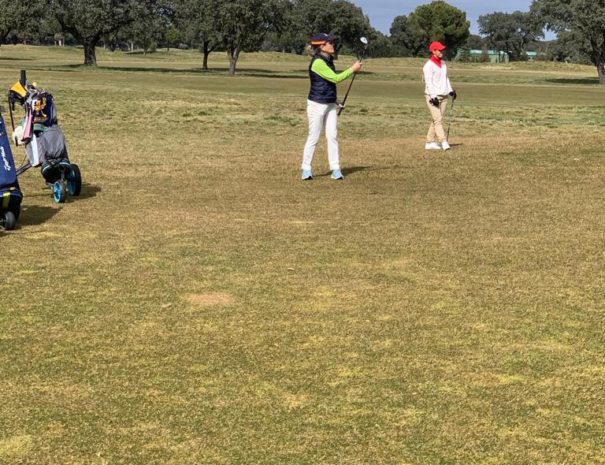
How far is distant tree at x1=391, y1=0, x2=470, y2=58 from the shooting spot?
500ft

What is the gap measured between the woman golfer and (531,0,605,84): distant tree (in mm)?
51694

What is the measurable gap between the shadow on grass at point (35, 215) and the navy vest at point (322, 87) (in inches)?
183

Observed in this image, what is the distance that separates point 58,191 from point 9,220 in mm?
1896

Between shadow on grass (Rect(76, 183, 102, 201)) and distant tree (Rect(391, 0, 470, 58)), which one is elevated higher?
distant tree (Rect(391, 0, 470, 58))

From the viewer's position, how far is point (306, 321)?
614 centimetres

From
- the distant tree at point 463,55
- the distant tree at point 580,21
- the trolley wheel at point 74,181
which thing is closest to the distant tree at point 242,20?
the distant tree at point 580,21

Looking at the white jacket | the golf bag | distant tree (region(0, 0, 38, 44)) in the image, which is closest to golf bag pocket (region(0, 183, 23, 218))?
the golf bag

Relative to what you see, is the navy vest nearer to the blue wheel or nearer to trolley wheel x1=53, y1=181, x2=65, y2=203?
trolley wheel x1=53, y1=181, x2=65, y2=203

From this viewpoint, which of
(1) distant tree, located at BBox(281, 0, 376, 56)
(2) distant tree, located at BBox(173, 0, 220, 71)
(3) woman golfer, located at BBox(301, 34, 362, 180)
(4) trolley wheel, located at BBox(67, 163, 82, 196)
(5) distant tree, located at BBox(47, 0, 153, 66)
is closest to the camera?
(4) trolley wheel, located at BBox(67, 163, 82, 196)

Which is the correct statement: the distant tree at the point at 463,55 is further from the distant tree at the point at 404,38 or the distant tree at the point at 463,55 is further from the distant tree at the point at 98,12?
the distant tree at the point at 98,12

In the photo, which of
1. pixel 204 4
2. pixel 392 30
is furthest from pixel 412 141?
pixel 392 30

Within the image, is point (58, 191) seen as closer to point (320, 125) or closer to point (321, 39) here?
point (320, 125)

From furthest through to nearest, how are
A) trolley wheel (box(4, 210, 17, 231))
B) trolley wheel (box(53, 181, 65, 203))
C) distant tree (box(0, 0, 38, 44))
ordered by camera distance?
distant tree (box(0, 0, 38, 44)) < trolley wheel (box(53, 181, 65, 203)) < trolley wheel (box(4, 210, 17, 231))

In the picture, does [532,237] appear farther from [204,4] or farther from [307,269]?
[204,4]
